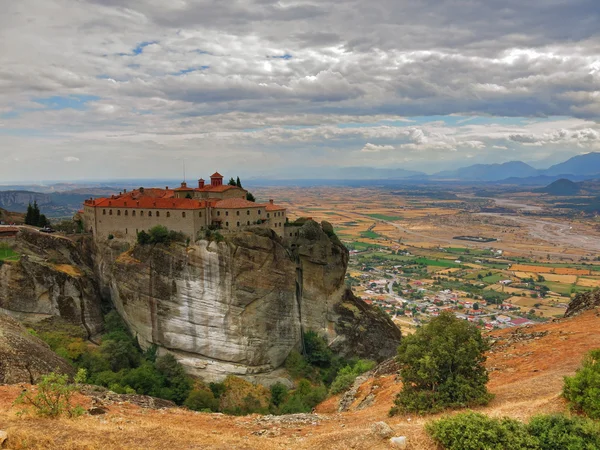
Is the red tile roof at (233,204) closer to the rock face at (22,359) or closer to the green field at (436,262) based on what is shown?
the rock face at (22,359)

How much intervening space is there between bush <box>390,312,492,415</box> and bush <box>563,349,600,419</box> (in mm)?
3348

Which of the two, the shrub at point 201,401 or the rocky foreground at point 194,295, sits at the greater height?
the rocky foreground at point 194,295

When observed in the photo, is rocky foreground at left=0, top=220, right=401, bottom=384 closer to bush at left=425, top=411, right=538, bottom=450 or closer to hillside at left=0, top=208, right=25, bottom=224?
hillside at left=0, top=208, right=25, bottom=224

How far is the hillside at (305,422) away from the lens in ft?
51.9

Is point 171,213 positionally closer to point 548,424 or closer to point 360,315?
point 360,315

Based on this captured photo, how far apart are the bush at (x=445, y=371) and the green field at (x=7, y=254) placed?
45.9m

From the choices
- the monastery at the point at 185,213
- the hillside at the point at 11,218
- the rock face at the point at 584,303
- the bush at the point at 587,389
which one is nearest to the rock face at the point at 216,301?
the monastery at the point at 185,213

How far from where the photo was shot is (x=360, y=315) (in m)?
57.7

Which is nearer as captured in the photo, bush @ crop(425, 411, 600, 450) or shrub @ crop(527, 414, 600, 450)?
shrub @ crop(527, 414, 600, 450)

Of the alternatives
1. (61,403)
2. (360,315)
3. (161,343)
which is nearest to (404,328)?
(360,315)

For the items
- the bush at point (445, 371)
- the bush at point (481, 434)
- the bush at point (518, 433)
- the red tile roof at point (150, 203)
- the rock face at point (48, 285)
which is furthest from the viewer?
the red tile roof at point (150, 203)

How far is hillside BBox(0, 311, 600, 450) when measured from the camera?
15817 mm

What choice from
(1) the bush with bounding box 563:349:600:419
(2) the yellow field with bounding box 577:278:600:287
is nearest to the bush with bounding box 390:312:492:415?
(1) the bush with bounding box 563:349:600:419

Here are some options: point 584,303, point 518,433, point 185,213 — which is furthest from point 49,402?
point 584,303
